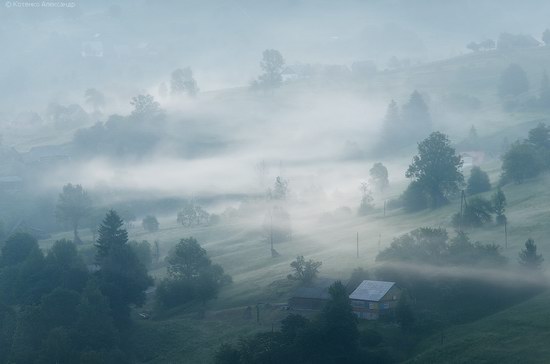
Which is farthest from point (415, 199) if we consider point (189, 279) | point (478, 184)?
point (189, 279)

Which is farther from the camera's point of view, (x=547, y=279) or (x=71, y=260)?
(x=71, y=260)

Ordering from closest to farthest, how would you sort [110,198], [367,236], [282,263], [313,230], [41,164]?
[282,263]
[367,236]
[313,230]
[110,198]
[41,164]

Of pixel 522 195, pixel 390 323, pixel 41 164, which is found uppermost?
pixel 41 164

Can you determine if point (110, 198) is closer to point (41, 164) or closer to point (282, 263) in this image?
point (41, 164)

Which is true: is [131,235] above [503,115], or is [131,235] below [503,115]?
below

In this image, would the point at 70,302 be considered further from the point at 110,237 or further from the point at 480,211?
the point at 480,211

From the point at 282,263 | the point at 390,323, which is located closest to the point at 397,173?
the point at 282,263

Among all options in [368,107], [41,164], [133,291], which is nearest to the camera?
[133,291]
